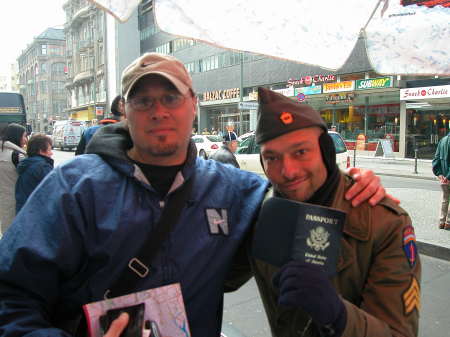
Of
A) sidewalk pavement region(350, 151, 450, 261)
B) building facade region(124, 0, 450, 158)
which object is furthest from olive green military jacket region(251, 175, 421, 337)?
building facade region(124, 0, 450, 158)

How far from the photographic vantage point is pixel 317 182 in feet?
5.24

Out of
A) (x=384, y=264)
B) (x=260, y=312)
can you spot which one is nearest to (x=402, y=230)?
(x=384, y=264)

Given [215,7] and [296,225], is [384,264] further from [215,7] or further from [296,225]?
[215,7]

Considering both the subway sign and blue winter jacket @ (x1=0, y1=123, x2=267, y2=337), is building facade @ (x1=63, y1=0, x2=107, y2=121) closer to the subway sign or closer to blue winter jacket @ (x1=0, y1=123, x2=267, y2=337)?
the subway sign

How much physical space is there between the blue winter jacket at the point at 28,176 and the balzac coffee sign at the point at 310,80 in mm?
25452

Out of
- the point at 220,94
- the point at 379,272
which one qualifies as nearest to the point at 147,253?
the point at 379,272

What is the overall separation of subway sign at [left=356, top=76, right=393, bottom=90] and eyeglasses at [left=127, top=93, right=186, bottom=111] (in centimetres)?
2307

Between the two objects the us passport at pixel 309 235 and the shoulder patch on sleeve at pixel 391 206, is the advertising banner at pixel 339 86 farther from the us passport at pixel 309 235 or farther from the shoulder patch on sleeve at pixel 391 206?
the us passport at pixel 309 235

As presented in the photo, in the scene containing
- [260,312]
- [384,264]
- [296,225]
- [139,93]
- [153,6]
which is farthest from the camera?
[260,312]

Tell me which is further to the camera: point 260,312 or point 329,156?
point 260,312

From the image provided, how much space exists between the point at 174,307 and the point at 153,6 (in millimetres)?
1479

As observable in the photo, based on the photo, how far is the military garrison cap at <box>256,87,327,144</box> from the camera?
1.55 meters

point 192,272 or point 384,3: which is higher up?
point 384,3

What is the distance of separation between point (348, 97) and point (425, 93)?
6472mm
